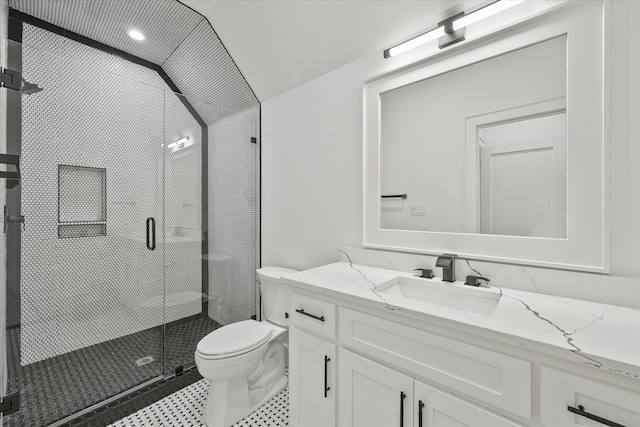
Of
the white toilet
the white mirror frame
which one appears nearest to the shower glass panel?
the white toilet

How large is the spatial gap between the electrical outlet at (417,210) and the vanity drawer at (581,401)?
2.90ft

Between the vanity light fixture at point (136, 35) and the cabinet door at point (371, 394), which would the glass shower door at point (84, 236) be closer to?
the vanity light fixture at point (136, 35)

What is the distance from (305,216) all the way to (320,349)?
1.02m

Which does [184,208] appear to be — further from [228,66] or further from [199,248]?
[228,66]

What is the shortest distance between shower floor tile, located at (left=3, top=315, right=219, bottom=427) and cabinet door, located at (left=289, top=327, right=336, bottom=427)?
112 cm

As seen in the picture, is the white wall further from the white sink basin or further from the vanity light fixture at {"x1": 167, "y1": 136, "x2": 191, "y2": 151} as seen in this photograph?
the vanity light fixture at {"x1": 167, "y1": 136, "x2": 191, "y2": 151}

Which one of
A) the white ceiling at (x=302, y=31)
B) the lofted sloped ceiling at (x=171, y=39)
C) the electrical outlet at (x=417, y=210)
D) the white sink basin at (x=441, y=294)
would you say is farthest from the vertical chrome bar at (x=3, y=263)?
the electrical outlet at (x=417, y=210)

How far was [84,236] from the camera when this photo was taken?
1.68m

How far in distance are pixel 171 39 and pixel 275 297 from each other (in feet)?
7.20

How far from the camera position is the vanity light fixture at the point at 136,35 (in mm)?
2074

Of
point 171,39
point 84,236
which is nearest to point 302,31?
point 171,39

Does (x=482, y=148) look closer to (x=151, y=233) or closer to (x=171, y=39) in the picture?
(x=151, y=233)

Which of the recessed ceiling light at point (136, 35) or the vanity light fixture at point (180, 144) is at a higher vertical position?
the recessed ceiling light at point (136, 35)

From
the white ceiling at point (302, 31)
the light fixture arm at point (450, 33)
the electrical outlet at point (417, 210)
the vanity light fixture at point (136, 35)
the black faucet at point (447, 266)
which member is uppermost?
the vanity light fixture at point (136, 35)
